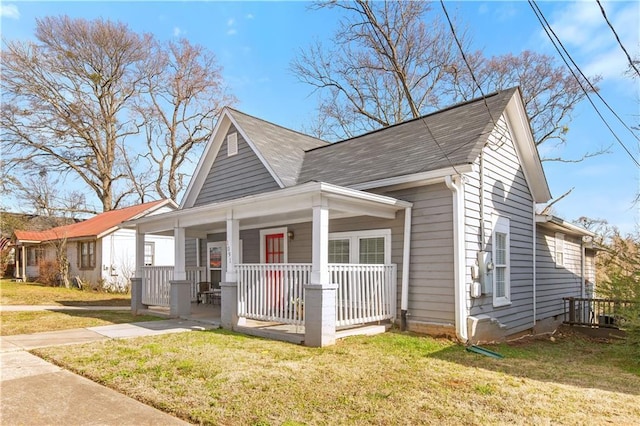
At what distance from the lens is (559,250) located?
1261cm

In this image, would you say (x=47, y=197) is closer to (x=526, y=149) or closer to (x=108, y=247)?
(x=108, y=247)

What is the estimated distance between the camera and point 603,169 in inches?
837

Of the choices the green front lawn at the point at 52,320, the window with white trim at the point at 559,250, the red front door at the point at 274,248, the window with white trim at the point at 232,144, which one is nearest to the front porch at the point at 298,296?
the red front door at the point at 274,248

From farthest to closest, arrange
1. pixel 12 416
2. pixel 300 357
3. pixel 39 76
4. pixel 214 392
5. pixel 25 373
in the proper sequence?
pixel 39 76 → pixel 300 357 → pixel 25 373 → pixel 214 392 → pixel 12 416

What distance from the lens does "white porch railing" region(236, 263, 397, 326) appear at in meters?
Answer: 7.41

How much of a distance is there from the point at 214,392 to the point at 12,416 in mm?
1760

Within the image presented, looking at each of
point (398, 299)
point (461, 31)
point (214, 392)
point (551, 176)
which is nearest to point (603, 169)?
point (551, 176)

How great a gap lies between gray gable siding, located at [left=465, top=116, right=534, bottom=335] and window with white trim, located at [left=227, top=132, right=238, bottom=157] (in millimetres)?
6757

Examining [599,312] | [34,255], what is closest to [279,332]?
[599,312]

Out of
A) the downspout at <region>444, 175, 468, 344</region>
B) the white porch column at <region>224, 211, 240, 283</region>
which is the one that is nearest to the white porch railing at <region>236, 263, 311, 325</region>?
the white porch column at <region>224, 211, 240, 283</region>

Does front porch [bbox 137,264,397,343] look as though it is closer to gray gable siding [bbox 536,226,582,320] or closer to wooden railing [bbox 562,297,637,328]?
wooden railing [bbox 562,297,637,328]

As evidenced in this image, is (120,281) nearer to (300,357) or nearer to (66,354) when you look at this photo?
(66,354)

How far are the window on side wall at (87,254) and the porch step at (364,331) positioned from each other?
18.4 meters

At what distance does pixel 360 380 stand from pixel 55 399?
3.15 metres
